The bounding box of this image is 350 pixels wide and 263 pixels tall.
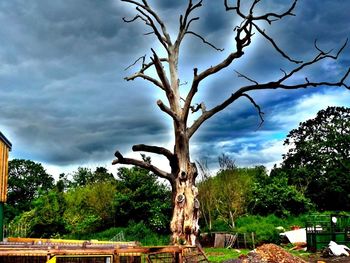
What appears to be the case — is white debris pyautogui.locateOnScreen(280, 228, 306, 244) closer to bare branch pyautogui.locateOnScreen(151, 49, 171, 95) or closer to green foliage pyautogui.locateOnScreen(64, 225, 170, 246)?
green foliage pyautogui.locateOnScreen(64, 225, 170, 246)

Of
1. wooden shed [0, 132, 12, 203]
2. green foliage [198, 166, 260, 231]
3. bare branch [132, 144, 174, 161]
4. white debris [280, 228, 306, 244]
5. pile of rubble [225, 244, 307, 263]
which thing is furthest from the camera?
green foliage [198, 166, 260, 231]

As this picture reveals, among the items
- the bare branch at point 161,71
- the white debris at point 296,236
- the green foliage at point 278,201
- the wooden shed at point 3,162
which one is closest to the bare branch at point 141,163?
the bare branch at point 161,71

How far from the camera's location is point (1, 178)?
80.1 feet

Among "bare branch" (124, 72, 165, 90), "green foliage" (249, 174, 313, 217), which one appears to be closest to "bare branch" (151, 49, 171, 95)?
"bare branch" (124, 72, 165, 90)

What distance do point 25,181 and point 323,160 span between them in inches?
1277

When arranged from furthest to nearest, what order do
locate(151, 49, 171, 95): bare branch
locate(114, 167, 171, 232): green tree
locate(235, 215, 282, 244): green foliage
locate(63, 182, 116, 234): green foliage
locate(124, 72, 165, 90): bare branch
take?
locate(63, 182, 116, 234): green foliage < locate(114, 167, 171, 232): green tree < locate(235, 215, 282, 244): green foliage < locate(124, 72, 165, 90): bare branch < locate(151, 49, 171, 95): bare branch

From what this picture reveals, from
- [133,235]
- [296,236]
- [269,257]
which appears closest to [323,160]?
[296,236]

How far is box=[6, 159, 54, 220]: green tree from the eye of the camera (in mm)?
54156

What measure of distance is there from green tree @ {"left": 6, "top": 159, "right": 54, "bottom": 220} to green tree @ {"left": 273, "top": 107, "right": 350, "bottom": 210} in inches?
1031

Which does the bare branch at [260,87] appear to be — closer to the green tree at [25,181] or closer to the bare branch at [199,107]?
the bare branch at [199,107]

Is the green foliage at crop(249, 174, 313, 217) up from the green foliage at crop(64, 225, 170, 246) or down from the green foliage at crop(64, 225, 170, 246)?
up

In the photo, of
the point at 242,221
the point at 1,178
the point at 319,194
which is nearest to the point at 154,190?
the point at 242,221

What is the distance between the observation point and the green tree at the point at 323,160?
3897 cm

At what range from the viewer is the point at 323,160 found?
43.7m
